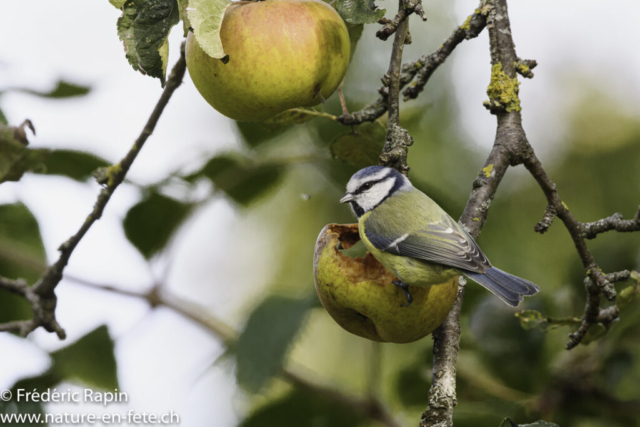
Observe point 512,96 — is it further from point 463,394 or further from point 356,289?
point 463,394

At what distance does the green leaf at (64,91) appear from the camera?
1859 mm

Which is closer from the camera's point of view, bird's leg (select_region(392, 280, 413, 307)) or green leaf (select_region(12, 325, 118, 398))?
bird's leg (select_region(392, 280, 413, 307))

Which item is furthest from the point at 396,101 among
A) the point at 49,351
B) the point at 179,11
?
the point at 49,351

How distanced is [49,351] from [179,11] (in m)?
1.29

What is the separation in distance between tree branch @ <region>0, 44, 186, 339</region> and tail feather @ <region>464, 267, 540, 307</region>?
0.90 metres

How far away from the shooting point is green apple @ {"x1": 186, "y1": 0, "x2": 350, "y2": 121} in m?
1.39

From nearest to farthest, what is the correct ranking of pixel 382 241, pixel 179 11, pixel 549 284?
pixel 179 11 < pixel 382 241 < pixel 549 284

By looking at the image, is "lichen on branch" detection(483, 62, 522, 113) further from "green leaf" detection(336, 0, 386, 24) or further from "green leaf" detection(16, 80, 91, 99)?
"green leaf" detection(16, 80, 91, 99)

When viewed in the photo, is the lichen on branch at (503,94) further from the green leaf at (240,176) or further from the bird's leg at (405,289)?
the green leaf at (240,176)

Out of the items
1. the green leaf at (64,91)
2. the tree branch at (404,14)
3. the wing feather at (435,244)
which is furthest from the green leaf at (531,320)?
the green leaf at (64,91)

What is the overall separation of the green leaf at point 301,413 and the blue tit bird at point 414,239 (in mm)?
601

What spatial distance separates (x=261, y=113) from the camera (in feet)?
4.90

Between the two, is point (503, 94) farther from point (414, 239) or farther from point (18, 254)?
point (18, 254)

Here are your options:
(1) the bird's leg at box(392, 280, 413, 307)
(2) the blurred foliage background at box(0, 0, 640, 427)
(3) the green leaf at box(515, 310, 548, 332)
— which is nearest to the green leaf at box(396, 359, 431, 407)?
(2) the blurred foliage background at box(0, 0, 640, 427)
